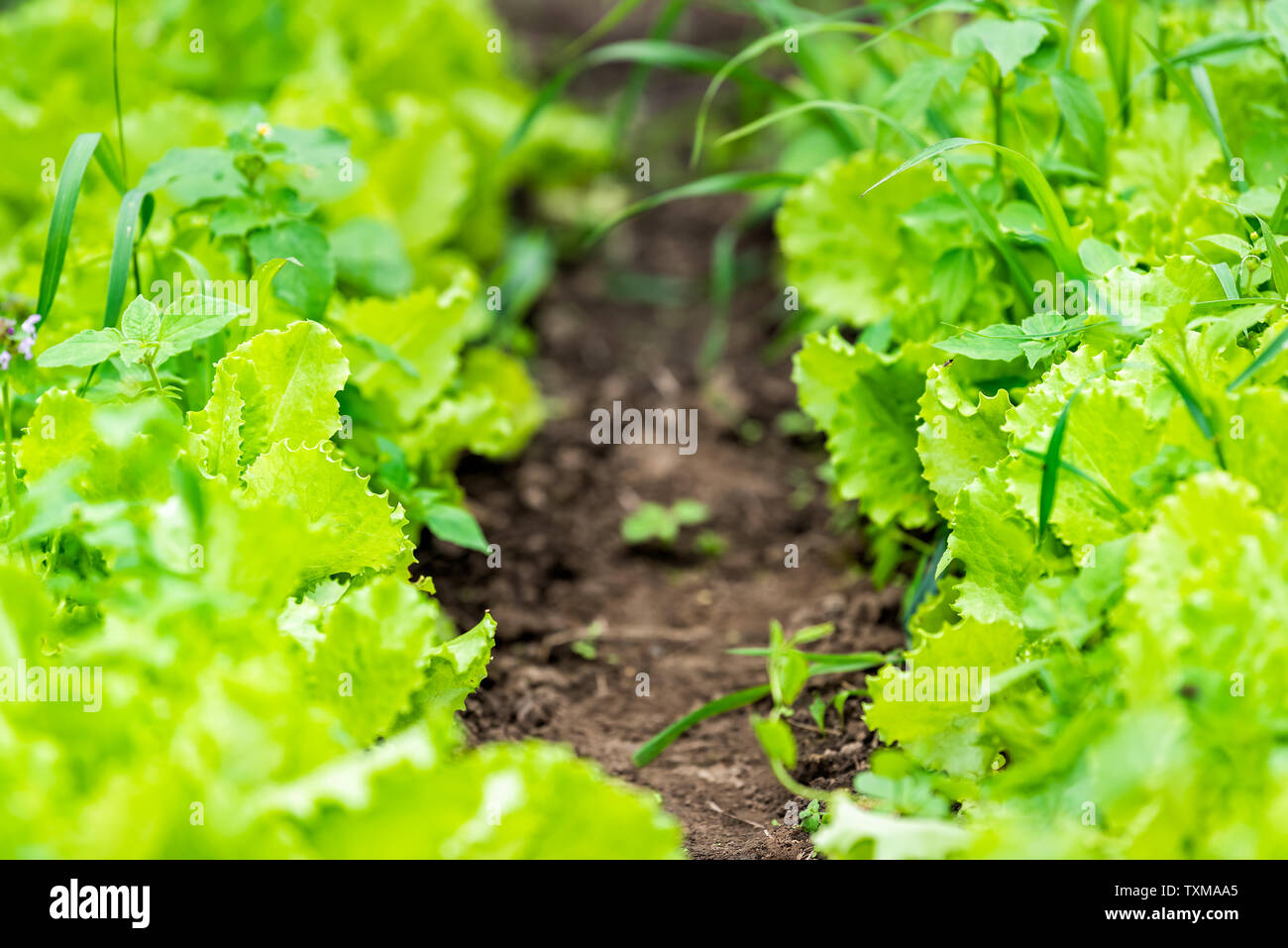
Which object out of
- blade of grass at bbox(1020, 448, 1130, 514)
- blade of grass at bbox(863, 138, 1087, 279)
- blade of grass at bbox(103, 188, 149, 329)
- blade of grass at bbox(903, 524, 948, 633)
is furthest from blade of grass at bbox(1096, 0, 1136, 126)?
blade of grass at bbox(103, 188, 149, 329)

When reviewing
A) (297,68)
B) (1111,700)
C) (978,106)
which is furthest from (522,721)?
(297,68)

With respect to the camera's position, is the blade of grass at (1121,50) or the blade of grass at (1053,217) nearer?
the blade of grass at (1053,217)

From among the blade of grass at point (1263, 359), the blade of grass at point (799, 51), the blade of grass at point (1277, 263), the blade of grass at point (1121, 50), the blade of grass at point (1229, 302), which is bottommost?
the blade of grass at point (1263, 359)

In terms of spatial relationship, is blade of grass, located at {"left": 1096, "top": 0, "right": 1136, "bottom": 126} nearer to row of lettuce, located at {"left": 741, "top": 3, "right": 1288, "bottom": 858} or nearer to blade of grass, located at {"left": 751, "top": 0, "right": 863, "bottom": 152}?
row of lettuce, located at {"left": 741, "top": 3, "right": 1288, "bottom": 858}

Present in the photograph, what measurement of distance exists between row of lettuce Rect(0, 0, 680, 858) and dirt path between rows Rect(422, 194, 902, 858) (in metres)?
0.23

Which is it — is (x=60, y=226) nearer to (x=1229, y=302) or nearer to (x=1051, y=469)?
(x=1051, y=469)

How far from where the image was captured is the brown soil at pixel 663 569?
84.2 inches

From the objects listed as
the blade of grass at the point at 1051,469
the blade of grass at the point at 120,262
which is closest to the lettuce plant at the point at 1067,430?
the blade of grass at the point at 1051,469

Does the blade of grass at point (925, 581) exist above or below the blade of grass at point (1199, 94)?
below

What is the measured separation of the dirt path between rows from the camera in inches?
83.9

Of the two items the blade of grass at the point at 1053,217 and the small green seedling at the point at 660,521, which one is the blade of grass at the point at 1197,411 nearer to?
the blade of grass at the point at 1053,217

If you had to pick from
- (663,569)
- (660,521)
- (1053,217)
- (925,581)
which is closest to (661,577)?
(663,569)

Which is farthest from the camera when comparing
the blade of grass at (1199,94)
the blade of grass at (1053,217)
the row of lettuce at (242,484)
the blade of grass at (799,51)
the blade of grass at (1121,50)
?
the blade of grass at (799,51)
